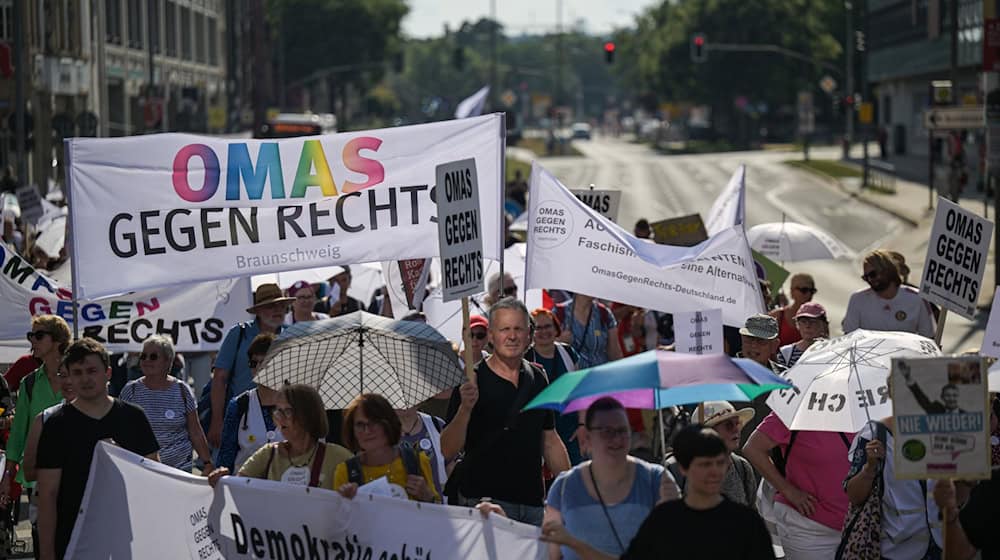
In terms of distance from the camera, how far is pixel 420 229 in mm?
10562

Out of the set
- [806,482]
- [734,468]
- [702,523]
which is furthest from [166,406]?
[702,523]

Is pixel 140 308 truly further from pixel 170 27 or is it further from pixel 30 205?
pixel 170 27

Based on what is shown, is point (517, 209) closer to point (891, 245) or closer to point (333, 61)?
point (891, 245)

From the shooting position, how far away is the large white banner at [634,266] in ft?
36.4

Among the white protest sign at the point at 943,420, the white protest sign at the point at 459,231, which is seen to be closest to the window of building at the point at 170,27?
the white protest sign at the point at 459,231

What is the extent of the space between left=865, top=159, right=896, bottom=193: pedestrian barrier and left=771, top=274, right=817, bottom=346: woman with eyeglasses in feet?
144

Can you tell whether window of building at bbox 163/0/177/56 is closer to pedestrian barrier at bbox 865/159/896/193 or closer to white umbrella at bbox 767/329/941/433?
pedestrian barrier at bbox 865/159/896/193

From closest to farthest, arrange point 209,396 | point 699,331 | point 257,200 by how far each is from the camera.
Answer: point 699,331 < point 257,200 < point 209,396

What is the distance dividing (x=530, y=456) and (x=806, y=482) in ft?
4.29

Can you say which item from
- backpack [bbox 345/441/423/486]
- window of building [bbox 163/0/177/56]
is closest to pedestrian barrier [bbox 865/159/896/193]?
window of building [bbox 163/0/177/56]

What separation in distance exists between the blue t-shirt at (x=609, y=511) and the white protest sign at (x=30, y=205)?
18.1 metres

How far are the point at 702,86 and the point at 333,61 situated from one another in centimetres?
2995

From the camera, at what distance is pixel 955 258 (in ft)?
→ 32.8

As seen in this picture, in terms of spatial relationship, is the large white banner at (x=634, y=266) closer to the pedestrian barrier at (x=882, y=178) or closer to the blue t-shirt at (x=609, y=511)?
the blue t-shirt at (x=609, y=511)
